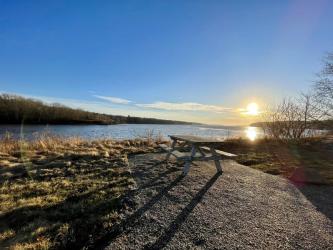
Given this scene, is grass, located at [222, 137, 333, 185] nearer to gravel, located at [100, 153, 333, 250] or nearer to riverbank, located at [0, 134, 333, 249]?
riverbank, located at [0, 134, 333, 249]

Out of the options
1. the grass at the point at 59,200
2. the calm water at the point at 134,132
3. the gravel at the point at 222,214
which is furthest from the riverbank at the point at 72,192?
the calm water at the point at 134,132

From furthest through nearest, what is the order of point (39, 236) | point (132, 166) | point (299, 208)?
point (132, 166) < point (299, 208) < point (39, 236)

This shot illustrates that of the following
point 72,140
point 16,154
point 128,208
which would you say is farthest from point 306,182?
point 72,140

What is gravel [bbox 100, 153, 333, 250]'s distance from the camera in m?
2.40

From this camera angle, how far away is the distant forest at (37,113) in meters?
35.2

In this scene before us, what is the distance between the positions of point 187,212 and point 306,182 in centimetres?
309

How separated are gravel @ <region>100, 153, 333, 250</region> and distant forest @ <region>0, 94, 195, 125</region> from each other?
33631mm

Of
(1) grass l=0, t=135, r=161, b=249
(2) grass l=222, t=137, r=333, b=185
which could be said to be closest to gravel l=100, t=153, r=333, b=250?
(1) grass l=0, t=135, r=161, b=249

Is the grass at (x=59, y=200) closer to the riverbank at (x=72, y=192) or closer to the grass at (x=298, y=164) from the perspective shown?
the riverbank at (x=72, y=192)

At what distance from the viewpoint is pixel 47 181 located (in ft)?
14.1

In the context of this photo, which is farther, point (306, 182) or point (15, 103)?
point (15, 103)

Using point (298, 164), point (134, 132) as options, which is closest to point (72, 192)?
point (298, 164)

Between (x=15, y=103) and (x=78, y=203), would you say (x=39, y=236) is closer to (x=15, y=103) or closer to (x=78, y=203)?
(x=78, y=203)

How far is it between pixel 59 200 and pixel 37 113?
37.5m
